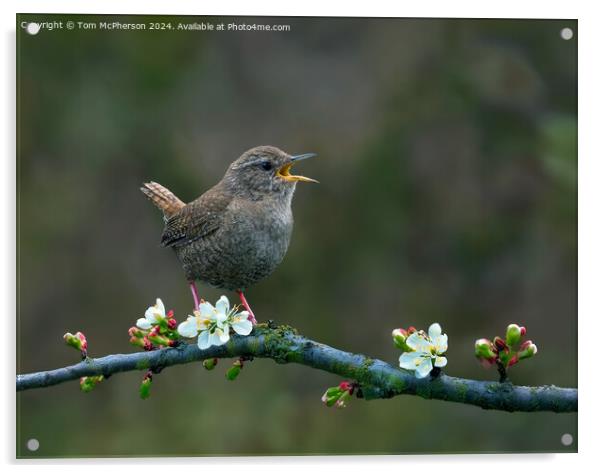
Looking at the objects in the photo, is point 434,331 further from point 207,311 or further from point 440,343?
point 207,311

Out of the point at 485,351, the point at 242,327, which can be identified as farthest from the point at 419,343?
the point at 242,327

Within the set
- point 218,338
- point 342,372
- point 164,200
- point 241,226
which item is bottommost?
point 342,372

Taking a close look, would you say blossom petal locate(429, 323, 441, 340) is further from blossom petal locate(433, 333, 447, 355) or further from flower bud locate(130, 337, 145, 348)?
flower bud locate(130, 337, 145, 348)

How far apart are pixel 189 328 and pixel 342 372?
568 millimetres

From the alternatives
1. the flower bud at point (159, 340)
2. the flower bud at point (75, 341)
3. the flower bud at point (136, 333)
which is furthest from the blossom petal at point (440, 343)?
the flower bud at point (75, 341)

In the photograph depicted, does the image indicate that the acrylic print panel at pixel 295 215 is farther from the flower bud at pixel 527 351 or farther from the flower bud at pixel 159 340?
the flower bud at pixel 527 351

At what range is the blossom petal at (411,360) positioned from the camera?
2.87m

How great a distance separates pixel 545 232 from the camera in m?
4.47

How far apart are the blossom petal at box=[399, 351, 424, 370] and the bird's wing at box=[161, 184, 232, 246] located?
1.11m

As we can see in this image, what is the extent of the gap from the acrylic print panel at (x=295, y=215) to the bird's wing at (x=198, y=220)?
0.01 metres

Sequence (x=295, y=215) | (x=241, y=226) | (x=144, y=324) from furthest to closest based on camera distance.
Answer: (x=295, y=215), (x=241, y=226), (x=144, y=324)

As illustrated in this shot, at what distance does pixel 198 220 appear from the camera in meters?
3.74

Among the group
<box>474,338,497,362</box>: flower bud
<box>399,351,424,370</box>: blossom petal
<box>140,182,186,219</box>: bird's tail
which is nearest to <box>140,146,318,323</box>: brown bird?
<box>140,182,186,219</box>: bird's tail
